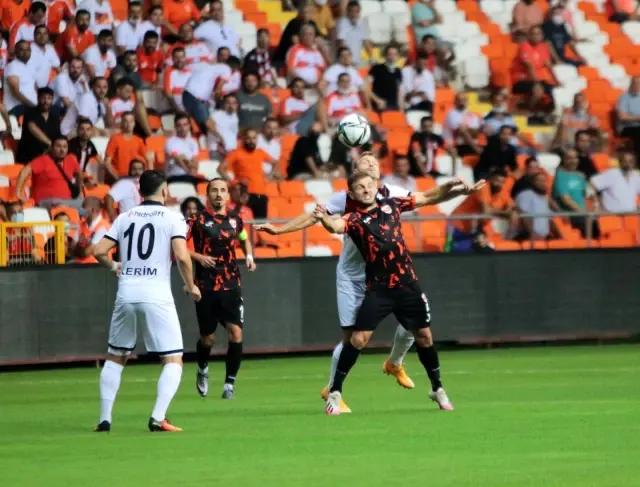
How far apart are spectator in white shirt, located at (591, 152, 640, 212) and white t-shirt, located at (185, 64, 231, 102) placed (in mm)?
5877

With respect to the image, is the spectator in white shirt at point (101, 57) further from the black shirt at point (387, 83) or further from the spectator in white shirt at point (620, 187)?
the spectator in white shirt at point (620, 187)

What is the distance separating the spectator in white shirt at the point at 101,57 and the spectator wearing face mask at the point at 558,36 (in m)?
8.53

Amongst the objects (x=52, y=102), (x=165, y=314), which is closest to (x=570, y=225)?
(x=52, y=102)

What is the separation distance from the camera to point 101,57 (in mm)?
23281

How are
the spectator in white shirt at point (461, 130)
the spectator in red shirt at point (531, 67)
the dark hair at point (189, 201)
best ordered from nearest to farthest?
the dark hair at point (189, 201)
the spectator in white shirt at point (461, 130)
the spectator in red shirt at point (531, 67)

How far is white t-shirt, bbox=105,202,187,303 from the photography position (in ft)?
39.2

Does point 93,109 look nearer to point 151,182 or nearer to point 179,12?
point 179,12

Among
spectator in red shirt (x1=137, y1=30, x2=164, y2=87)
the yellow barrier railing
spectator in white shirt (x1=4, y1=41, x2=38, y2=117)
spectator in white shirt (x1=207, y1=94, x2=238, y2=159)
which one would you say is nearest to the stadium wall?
the yellow barrier railing

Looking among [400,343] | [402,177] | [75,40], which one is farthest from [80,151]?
[400,343]

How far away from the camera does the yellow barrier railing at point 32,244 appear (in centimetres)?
1973

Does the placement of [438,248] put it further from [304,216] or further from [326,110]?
[304,216]

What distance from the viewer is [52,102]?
72.4 ft

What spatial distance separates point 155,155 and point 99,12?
8.53ft

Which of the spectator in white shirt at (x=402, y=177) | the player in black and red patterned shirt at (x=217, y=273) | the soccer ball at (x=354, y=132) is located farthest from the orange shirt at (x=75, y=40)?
the soccer ball at (x=354, y=132)
